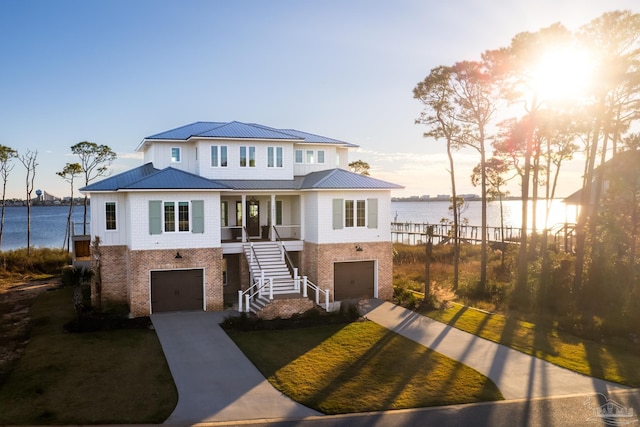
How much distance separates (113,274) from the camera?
2594 cm

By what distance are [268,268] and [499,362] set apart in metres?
12.0

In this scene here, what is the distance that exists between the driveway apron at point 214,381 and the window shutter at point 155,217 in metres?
4.28

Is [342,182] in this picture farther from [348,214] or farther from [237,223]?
[237,223]

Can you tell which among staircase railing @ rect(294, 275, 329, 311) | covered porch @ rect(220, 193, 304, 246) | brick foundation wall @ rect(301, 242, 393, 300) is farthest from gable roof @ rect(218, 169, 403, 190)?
staircase railing @ rect(294, 275, 329, 311)

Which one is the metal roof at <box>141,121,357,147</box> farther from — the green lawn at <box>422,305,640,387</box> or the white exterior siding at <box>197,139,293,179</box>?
the green lawn at <box>422,305,640,387</box>

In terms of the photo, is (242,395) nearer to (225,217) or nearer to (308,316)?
(308,316)

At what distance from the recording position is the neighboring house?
23.2 m

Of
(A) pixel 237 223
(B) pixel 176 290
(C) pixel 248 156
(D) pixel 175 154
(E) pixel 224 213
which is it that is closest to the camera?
(B) pixel 176 290

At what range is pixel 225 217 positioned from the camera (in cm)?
2873

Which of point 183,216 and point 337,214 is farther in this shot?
point 337,214

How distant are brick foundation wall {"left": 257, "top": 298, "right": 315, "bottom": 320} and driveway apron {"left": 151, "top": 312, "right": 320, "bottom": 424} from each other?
86.1 inches

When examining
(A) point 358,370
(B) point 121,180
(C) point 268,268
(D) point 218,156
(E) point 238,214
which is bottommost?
(A) point 358,370

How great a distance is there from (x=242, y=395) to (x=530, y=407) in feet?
24.5

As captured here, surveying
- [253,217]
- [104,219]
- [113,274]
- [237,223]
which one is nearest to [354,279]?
[253,217]
